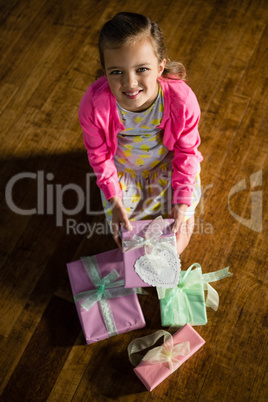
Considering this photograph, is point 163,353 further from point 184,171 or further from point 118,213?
point 184,171

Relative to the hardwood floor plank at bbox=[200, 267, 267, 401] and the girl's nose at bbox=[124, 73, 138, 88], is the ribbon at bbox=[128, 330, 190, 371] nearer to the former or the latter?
the hardwood floor plank at bbox=[200, 267, 267, 401]

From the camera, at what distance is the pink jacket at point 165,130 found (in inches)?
39.4

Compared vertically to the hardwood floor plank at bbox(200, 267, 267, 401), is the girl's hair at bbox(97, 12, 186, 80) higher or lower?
higher

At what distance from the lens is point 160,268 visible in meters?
1.07

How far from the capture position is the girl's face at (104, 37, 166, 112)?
84 centimetres

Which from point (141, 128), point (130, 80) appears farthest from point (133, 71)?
point (141, 128)

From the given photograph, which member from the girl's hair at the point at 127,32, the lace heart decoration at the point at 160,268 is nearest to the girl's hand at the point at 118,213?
the lace heart decoration at the point at 160,268

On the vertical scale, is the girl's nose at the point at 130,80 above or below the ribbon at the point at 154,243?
above

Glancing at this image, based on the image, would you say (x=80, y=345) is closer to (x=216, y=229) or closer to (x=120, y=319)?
(x=120, y=319)

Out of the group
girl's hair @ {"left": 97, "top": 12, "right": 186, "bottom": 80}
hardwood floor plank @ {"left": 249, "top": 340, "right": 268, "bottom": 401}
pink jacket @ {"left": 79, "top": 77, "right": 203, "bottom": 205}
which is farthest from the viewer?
hardwood floor plank @ {"left": 249, "top": 340, "right": 268, "bottom": 401}

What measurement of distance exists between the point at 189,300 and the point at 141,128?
530mm

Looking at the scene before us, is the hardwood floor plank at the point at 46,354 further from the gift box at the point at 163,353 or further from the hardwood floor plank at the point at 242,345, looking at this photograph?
the hardwood floor plank at the point at 242,345

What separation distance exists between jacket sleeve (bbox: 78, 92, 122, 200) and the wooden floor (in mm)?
244

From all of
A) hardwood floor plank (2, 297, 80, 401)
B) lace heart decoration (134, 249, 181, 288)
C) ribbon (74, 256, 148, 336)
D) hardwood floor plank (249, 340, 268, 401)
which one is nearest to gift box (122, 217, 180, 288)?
lace heart decoration (134, 249, 181, 288)
